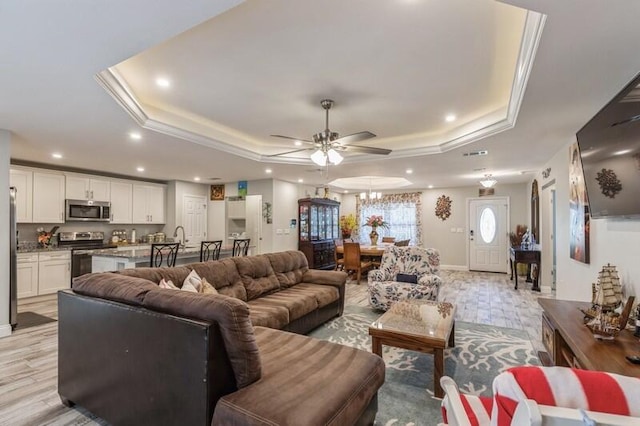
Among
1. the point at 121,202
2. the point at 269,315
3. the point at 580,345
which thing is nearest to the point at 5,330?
the point at 269,315

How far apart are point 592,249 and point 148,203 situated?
808cm

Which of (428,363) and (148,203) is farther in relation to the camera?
(148,203)

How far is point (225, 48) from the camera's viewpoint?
2463mm

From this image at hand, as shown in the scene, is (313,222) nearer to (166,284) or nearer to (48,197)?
(48,197)

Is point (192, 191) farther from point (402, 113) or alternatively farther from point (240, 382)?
point (240, 382)

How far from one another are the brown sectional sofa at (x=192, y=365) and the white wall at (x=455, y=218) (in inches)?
302

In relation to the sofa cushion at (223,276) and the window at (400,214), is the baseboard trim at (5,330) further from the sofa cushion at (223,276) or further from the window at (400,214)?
the window at (400,214)

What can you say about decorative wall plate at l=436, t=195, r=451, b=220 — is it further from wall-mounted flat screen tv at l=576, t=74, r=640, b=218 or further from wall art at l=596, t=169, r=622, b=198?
wall art at l=596, t=169, r=622, b=198

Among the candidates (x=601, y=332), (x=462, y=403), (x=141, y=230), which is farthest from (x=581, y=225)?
(x=141, y=230)

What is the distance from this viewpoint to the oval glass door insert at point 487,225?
27.6 feet

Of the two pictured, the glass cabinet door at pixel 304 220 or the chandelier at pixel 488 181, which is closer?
the chandelier at pixel 488 181

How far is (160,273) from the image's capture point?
2826 mm

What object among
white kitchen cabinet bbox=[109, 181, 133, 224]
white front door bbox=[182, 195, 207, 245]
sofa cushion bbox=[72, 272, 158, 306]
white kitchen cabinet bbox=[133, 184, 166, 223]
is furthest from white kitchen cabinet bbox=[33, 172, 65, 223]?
sofa cushion bbox=[72, 272, 158, 306]

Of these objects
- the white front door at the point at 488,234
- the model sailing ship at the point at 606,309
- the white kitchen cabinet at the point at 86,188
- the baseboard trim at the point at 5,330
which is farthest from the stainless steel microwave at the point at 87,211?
the white front door at the point at 488,234
